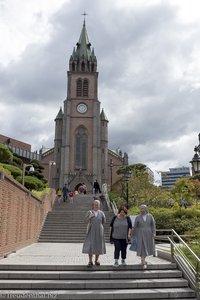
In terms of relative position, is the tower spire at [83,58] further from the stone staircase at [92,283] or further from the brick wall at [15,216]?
the stone staircase at [92,283]

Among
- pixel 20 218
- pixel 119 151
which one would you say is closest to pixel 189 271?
pixel 20 218

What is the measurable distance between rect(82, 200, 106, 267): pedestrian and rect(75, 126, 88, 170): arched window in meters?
47.7

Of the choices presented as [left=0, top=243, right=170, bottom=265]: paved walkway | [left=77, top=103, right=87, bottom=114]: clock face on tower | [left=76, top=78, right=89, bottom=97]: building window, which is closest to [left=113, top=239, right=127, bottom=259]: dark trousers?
[left=0, top=243, right=170, bottom=265]: paved walkway

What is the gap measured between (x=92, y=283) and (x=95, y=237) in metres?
1.27

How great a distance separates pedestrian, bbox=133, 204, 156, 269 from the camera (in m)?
8.73

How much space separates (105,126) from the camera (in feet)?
202

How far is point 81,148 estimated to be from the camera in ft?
190

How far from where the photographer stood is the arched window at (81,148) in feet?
187

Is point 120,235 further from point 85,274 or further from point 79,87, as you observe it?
point 79,87

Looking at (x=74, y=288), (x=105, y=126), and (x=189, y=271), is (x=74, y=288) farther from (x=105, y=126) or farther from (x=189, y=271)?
(x=105, y=126)

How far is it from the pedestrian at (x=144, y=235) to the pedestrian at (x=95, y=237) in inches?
35.6

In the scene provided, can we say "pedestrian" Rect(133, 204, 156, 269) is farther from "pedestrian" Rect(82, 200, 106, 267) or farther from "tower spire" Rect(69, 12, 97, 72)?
"tower spire" Rect(69, 12, 97, 72)

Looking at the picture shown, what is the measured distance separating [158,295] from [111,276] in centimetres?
129

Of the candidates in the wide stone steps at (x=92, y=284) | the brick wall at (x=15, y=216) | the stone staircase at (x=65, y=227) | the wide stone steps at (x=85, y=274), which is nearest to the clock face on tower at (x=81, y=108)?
the stone staircase at (x=65, y=227)
